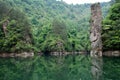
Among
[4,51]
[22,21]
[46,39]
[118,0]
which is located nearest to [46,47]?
[46,39]

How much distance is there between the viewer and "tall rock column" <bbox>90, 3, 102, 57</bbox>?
58.6 metres

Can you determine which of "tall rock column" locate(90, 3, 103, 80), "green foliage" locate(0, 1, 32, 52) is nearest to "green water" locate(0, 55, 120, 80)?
"tall rock column" locate(90, 3, 103, 80)

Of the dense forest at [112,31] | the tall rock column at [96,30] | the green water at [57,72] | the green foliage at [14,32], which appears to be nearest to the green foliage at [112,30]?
the dense forest at [112,31]

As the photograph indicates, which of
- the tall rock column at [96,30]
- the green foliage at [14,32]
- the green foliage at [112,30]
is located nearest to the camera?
the green foliage at [112,30]

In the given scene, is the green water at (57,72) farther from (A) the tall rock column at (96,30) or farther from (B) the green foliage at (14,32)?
(B) the green foliage at (14,32)

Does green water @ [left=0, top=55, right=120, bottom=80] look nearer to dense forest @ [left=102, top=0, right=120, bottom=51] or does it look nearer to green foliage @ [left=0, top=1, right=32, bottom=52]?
dense forest @ [left=102, top=0, right=120, bottom=51]

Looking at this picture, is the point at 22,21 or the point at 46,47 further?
the point at 46,47

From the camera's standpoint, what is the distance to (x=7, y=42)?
83188 mm

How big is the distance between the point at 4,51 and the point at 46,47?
87.7ft

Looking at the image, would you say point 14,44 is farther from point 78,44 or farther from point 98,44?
point 78,44

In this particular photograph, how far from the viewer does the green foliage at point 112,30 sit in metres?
58.5

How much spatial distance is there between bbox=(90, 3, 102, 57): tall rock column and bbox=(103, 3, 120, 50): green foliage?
201 cm

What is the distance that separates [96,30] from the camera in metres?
59.6

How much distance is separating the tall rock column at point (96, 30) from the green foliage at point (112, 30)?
6.59 feet
